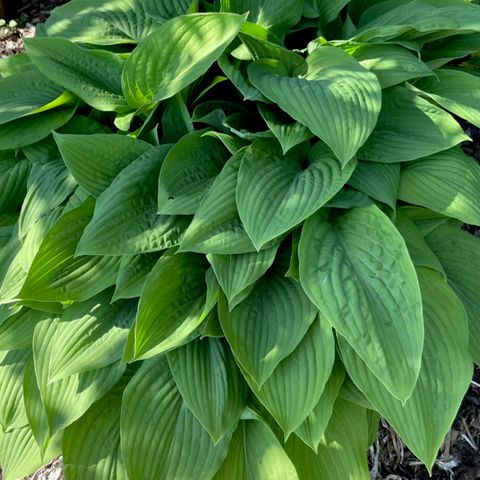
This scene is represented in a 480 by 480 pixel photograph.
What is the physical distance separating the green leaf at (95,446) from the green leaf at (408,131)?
92 centimetres

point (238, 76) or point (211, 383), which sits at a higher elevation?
point (238, 76)

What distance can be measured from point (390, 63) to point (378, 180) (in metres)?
0.32

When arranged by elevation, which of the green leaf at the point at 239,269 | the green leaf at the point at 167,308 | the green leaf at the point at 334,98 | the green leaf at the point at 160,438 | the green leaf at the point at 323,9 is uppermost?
the green leaf at the point at 334,98

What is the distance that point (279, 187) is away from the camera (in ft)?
4.40

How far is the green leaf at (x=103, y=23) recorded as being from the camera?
1776 mm

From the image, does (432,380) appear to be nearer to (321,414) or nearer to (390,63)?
(321,414)

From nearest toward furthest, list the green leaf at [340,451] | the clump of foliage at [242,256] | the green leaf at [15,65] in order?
1. the clump of foliage at [242,256]
2. the green leaf at [340,451]
3. the green leaf at [15,65]

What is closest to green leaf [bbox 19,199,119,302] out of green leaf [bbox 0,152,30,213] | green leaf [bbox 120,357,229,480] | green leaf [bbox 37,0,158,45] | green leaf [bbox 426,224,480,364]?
green leaf [bbox 120,357,229,480]

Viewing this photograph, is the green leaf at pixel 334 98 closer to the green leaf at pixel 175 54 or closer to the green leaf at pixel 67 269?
the green leaf at pixel 175 54

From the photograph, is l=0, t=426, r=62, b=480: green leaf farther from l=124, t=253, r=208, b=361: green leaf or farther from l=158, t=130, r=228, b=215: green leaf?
l=158, t=130, r=228, b=215: green leaf

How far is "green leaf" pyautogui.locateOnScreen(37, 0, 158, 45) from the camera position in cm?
178

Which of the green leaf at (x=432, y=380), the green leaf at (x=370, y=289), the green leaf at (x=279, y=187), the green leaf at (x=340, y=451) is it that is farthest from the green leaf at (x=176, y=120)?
the green leaf at (x=340, y=451)

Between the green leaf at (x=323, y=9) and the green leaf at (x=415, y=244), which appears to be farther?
the green leaf at (x=323, y=9)

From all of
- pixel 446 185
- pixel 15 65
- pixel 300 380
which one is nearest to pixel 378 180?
pixel 446 185
